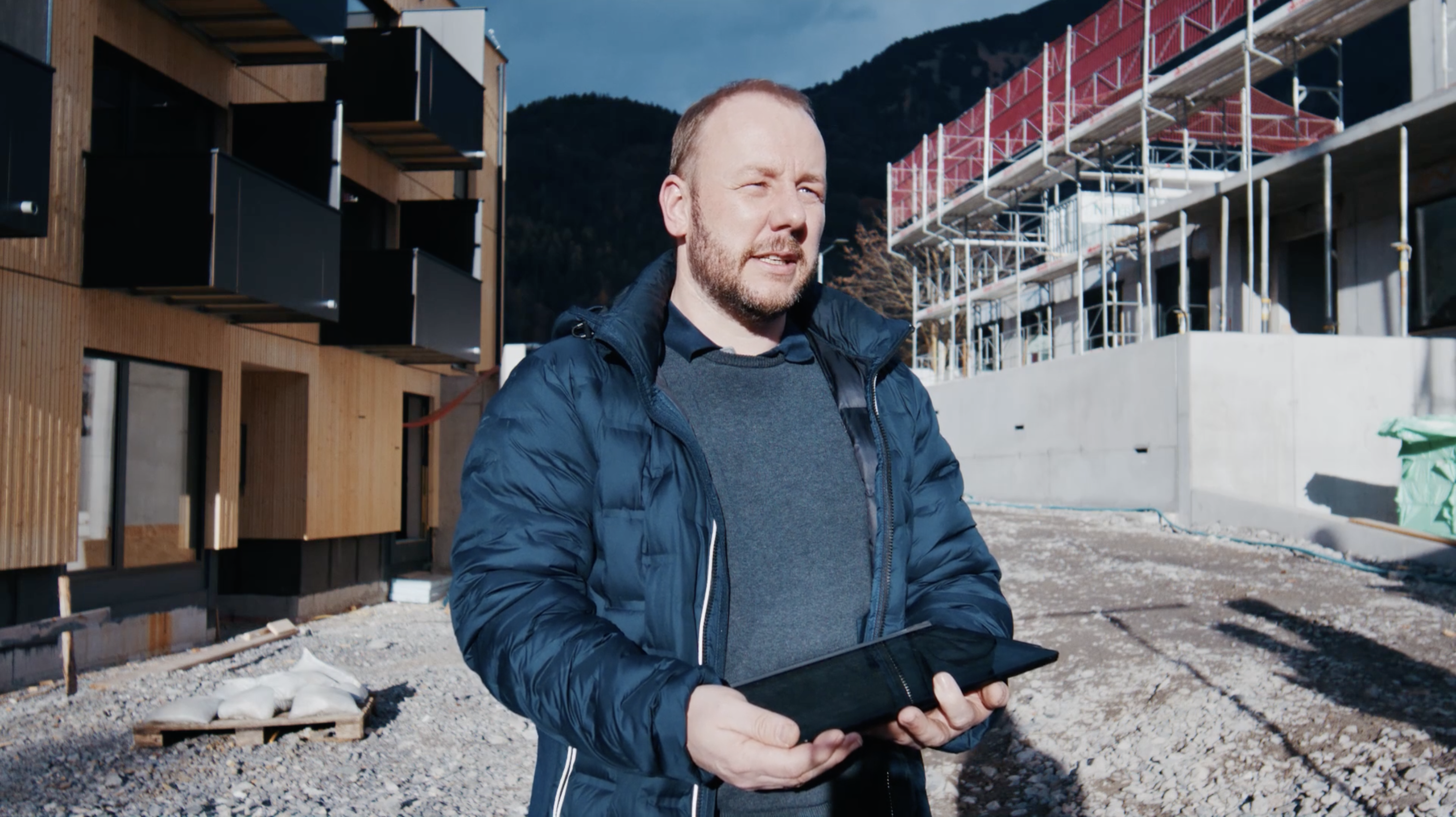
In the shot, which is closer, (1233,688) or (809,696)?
(809,696)

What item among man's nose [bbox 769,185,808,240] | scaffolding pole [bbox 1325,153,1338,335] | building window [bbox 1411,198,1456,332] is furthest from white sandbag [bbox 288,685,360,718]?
building window [bbox 1411,198,1456,332]

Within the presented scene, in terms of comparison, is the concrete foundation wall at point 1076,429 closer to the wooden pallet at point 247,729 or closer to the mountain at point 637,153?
the wooden pallet at point 247,729

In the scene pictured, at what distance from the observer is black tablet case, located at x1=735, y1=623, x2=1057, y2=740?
1.58 metres

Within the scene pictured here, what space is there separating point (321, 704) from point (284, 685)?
48 centimetres

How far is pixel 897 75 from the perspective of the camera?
502ft

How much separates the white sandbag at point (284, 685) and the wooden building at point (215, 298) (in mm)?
2287

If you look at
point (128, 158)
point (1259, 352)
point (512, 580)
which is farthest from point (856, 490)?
point (1259, 352)

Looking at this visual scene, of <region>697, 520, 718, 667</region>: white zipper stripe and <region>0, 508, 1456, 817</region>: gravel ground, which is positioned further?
<region>0, 508, 1456, 817</region>: gravel ground

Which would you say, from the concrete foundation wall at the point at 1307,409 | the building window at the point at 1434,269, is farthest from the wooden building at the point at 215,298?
the building window at the point at 1434,269

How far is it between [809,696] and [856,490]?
1.97 ft

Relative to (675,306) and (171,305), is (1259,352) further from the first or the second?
(675,306)

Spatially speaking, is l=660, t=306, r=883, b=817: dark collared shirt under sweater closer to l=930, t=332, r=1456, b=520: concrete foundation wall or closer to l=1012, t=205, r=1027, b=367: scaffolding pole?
l=930, t=332, r=1456, b=520: concrete foundation wall

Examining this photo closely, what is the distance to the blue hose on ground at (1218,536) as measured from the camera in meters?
11.3

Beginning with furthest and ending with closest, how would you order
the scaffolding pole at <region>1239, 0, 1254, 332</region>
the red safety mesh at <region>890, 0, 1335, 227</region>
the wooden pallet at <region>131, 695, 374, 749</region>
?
the red safety mesh at <region>890, 0, 1335, 227</region> → the scaffolding pole at <region>1239, 0, 1254, 332</region> → the wooden pallet at <region>131, 695, 374, 749</region>
